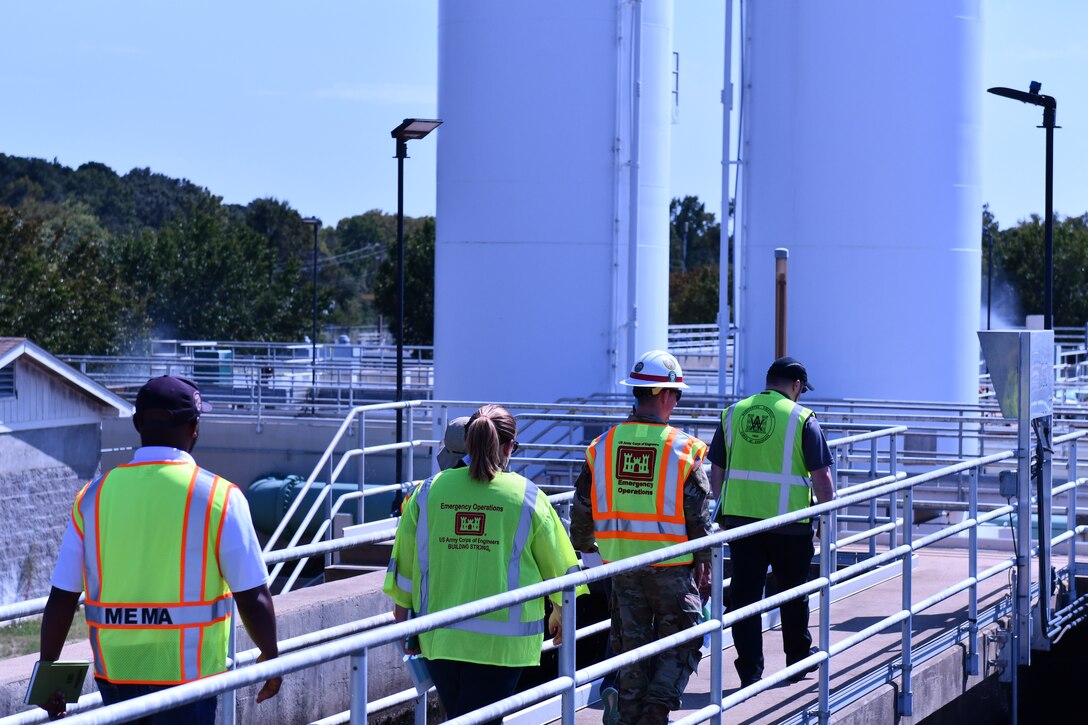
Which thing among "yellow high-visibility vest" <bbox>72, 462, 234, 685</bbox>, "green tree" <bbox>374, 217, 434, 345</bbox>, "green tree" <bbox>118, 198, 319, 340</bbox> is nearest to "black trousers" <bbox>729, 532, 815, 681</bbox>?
"yellow high-visibility vest" <bbox>72, 462, 234, 685</bbox>

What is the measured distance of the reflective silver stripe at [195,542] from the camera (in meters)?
4.46

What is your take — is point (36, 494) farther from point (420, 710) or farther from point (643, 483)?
point (420, 710)

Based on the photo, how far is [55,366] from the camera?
26.3 metres

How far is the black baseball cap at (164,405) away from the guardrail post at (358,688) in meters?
1.02

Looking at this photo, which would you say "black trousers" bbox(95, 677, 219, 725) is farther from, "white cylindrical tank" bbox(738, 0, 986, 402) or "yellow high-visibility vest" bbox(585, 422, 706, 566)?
"white cylindrical tank" bbox(738, 0, 986, 402)

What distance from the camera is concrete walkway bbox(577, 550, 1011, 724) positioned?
7402 mm

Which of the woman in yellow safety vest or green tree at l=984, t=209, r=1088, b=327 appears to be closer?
the woman in yellow safety vest

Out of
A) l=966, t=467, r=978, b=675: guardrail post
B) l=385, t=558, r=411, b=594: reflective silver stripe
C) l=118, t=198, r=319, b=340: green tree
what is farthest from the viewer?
l=118, t=198, r=319, b=340: green tree

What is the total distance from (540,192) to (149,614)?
16001mm

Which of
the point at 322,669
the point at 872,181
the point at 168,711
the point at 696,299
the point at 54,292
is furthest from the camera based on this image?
the point at 696,299

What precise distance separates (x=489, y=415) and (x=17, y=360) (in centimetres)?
2210

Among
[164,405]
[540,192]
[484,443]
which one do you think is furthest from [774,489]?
[540,192]

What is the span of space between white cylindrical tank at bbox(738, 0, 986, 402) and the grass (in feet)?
36.2

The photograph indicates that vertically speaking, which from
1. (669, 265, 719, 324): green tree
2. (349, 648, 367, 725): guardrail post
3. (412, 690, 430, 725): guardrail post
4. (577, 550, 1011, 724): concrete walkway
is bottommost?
(577, 550, 1011, 724): concrete walkway
